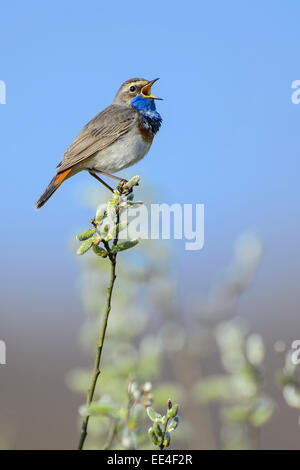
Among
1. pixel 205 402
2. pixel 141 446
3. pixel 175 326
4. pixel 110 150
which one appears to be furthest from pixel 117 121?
pixel 141 446

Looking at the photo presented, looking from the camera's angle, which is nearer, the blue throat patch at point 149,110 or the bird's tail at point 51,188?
the bird's tail at point 51,188

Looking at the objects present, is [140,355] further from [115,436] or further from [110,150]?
[110,150]

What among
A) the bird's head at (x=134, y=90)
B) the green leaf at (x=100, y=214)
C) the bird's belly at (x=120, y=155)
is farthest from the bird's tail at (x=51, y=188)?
the green leaf at (x=100, y=214)

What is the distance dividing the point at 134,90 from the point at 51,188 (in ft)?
5.40

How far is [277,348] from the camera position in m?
1.82

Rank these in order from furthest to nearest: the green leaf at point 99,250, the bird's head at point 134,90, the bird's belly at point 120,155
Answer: the bird's head at point 134,90 < the bird's belly at point 120,155 < the green leaf at point 99,250

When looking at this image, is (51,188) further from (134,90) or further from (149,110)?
(134,90)

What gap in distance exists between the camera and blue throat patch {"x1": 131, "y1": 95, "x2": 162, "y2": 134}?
5184 millimetres

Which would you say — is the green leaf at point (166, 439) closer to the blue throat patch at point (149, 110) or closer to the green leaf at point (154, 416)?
the green leaf at point (154, 416)

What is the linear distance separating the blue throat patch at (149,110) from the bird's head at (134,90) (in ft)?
0.08

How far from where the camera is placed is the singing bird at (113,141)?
466cm

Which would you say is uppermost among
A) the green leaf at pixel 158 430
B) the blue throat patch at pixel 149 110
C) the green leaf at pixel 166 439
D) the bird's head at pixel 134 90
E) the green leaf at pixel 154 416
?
the bird's head at pixel 134 90
